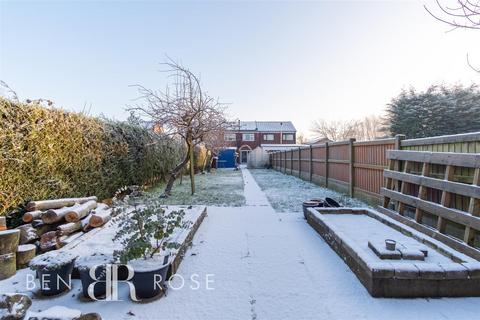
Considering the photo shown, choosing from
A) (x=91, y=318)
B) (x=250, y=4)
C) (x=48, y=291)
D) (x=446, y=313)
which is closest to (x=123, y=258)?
(x=91, y=318)

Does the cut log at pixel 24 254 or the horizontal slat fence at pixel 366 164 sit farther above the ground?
the horizontal slat fence at pixel 366 164

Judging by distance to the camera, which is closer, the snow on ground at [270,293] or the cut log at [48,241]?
the snow on ground at [270,293]

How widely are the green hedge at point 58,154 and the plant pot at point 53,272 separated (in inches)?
69.3

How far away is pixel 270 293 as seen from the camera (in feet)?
7.92

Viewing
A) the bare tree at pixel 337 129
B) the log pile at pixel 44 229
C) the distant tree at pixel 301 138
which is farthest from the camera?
the distant tree at pixel 301 138

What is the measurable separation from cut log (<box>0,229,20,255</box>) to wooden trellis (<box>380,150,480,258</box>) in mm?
4793

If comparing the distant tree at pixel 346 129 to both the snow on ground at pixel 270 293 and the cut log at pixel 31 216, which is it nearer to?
the snow on ground at pixel 270 293

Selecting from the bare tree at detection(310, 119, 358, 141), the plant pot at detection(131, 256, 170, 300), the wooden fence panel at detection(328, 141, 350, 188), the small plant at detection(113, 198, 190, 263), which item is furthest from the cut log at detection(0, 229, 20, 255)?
the bare tree at detection(310, 119, 358, 141)

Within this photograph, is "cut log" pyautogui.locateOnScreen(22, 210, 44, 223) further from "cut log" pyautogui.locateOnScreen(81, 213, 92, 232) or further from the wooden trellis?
the wooden trellis

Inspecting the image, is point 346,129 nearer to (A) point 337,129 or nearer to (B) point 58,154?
(A) point 337,129

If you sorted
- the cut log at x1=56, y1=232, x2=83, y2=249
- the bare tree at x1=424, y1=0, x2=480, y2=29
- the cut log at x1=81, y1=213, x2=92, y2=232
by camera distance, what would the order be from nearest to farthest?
the bare tree at x1=424, y1=0, x2=480, y2=29 → the cut log at x1=56, y1=232, x2=83, y2=249 → the cut log at x1=81, y1=213, x2=92, y2=232

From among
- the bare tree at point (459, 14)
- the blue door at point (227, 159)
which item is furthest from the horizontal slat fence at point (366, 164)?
the blue door at point (227, 159)

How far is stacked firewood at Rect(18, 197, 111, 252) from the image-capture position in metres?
3.37

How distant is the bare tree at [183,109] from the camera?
782 centimetres
